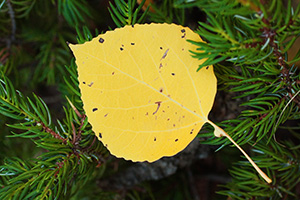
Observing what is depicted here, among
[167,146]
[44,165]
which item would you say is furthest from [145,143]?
[44,165]

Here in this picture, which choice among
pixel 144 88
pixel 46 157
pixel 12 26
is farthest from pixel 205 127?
pixel 12 26

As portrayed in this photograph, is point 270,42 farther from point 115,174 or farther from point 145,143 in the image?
point 115,174

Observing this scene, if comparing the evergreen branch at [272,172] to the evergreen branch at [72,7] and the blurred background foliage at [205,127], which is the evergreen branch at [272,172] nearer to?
the blurred background foliage at [205,127]

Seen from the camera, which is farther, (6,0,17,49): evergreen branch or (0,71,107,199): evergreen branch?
(6,0,17,49): evergreen branch

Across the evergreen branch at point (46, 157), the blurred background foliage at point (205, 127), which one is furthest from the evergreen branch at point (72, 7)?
the evergreen branch at point (46, 157)

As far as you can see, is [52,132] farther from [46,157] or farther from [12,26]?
[12,26]

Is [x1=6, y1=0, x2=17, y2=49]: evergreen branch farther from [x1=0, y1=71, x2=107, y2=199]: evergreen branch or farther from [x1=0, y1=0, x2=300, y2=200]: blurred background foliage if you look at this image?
[x1=0, y1=71, x2=107, y2=199]: evergreen branch

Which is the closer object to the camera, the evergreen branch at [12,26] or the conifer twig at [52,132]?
the conifer twig at [52,132]

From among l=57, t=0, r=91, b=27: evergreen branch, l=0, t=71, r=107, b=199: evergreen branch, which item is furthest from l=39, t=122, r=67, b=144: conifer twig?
l=57, t=0, r=91, b=27: evergreen branch
